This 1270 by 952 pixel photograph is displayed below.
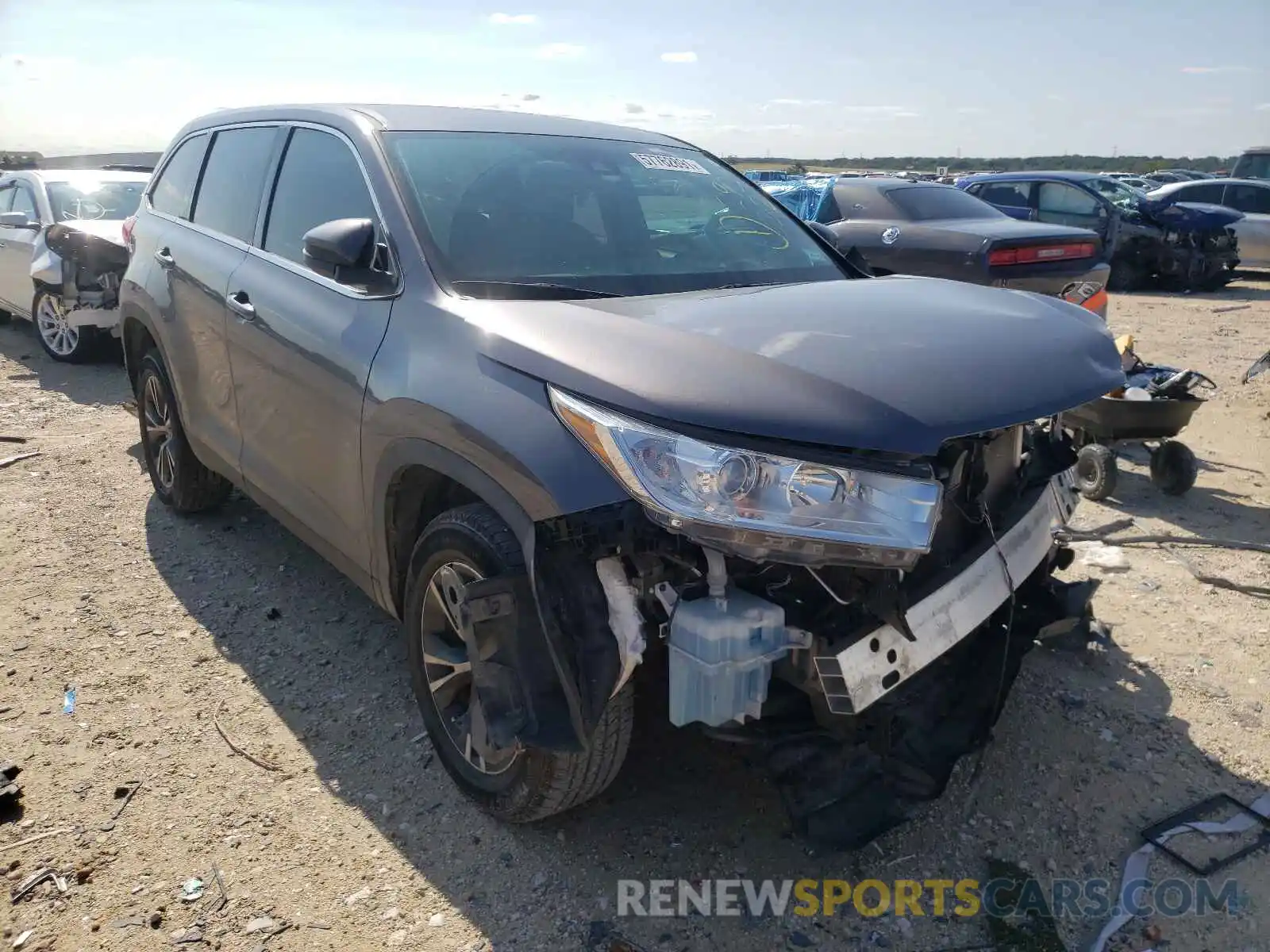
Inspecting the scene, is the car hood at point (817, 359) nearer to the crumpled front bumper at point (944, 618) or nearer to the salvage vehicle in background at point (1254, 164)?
the crumpled front bumper at point (944, 618)

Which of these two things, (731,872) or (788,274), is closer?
(731,872)

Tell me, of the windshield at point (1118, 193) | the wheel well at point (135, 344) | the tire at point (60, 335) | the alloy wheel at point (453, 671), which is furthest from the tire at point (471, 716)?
the windshield at point (1118, 193)

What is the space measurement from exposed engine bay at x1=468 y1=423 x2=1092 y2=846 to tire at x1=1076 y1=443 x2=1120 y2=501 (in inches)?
122

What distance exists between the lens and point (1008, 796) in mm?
2855

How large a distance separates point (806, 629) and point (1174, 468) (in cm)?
415

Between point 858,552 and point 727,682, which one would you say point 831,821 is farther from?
point 858,552

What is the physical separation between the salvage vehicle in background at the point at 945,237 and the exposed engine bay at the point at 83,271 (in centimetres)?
571

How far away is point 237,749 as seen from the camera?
3.11 meters

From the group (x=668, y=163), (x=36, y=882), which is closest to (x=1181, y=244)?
(x=668, y=163)

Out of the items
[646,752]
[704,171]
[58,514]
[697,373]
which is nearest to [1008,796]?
[646,752]

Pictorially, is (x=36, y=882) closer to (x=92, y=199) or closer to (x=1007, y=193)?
(x=92, y=199)

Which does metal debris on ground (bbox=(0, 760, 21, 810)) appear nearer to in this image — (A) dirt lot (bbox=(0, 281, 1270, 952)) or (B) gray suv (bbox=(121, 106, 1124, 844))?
(A) dirt lot (bbox=(0, 281, 1270, 952))

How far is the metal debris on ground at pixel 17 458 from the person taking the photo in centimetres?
593

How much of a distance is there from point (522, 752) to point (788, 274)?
6.02 ft
